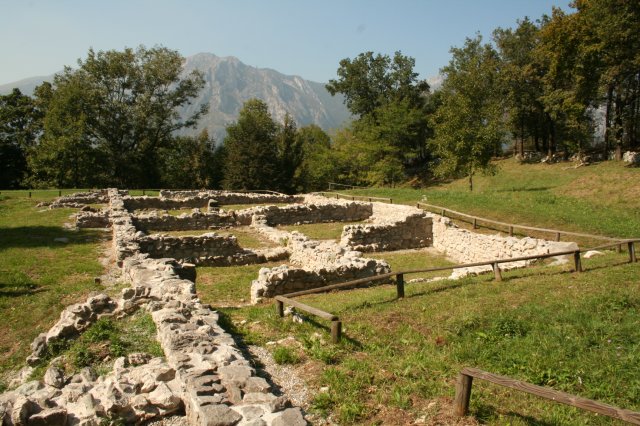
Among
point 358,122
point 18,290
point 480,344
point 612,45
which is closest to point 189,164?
point 358,122

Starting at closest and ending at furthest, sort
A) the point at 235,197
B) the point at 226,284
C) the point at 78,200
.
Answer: the point at 226,284 < the point at 78,200 < the point at 235,197

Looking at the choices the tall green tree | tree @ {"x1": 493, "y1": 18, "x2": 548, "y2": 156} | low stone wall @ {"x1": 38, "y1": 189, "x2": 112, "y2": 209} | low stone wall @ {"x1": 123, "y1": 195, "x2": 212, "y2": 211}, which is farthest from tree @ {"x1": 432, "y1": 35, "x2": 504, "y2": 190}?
low stone wall @ {"x1": 38, "y1": 189, "x2": 112, "y2": 209}

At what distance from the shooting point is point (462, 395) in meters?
5.79

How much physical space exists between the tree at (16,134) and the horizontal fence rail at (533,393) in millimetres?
59462

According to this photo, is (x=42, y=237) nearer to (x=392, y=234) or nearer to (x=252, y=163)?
(x=392, y=234)

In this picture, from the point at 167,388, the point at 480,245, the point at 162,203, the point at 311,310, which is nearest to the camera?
the point at 167,388

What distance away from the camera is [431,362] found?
7309mm

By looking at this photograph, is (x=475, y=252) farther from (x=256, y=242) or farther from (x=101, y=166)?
(x=101, y=166)

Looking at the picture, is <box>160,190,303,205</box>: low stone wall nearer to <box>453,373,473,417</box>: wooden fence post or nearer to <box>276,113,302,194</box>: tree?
<box>276,113,302,194</box>: tree

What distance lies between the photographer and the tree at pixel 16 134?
54.7 metres

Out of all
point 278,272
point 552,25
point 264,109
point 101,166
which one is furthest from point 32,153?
point 552,25

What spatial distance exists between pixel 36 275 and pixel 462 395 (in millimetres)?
14346

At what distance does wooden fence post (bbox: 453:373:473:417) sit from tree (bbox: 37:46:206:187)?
5779 cm

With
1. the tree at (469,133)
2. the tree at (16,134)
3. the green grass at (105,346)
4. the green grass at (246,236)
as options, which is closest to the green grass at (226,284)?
the green grass at (105,346)
